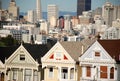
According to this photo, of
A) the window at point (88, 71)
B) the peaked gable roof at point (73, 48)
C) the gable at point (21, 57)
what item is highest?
the peaked gable roof at point (73, 48)

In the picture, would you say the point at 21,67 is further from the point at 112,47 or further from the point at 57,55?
the point at 112,47

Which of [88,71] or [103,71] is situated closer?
[103,71]

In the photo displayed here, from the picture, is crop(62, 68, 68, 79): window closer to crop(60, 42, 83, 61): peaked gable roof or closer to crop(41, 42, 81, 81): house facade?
crop(41, 42, 81, 81): house facade

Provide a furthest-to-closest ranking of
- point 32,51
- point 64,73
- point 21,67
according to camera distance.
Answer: point 32,51 → point 21,67 → point 64,73

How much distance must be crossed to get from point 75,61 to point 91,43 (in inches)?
117

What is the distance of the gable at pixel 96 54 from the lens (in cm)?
3747

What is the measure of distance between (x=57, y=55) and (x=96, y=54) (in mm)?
2641

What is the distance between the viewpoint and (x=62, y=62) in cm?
3888

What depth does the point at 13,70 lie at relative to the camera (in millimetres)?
40656

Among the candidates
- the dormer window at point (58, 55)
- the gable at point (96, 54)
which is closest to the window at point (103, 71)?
the gable at point (96, 54)

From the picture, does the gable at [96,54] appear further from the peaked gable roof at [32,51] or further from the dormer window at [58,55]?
the peaked gable roof at [32,51]

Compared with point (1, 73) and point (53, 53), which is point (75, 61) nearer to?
point (53, 53)

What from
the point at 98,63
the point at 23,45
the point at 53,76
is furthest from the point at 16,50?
the point at 98,63

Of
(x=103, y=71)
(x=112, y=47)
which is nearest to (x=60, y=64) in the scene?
(x=103, y=71)
